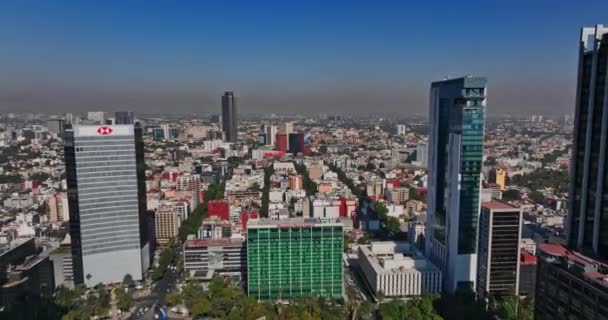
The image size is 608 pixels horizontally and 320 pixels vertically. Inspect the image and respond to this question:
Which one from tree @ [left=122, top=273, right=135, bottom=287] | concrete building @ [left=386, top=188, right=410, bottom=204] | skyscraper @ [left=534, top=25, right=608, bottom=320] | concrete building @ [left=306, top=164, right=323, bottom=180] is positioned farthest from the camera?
concrete building @ [left=306, top=164, right=323, bottom=180]

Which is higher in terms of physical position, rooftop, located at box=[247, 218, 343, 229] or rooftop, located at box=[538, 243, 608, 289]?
rooftop, located at box=[538, 243, 608, 289]

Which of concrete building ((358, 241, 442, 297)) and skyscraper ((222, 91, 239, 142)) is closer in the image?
concrete building ((358, 241, 442, 297))

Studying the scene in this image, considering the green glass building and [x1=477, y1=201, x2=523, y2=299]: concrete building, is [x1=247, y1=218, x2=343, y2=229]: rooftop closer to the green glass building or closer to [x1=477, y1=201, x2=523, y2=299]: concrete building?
the green glass building

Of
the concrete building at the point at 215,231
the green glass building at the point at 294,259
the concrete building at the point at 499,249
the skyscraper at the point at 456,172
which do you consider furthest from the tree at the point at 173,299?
the concrete building at the point at 499,249

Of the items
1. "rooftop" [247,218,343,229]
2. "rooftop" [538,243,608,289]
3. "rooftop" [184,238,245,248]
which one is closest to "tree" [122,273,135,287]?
"rooftop" [184,238,245,248]

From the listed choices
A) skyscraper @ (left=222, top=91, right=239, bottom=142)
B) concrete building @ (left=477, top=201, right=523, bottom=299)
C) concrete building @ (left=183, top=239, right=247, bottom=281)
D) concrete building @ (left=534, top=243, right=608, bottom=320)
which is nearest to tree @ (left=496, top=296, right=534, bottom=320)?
concrete building @ (left=477, top=201, right=523, bottom=299)

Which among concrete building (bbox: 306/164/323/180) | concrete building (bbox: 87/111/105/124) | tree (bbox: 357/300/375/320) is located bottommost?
tree (bbox: 357/300/375/320)

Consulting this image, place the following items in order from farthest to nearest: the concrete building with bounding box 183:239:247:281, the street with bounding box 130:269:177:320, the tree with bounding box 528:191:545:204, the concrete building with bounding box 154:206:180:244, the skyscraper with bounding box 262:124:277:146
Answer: the skyscraper with bounding box 262:124:277:146 < the tree with bounding box 528:191:545:204 < the concrete building with bounding box 154:206:180:244 < the concrete building with bounding box 183:239:247:281 < the street with bounding box 130:269:177:320
